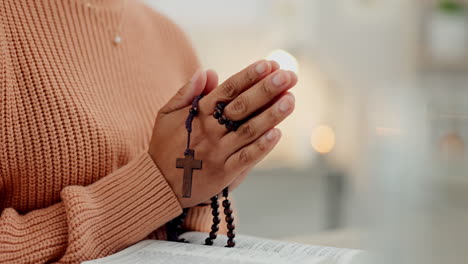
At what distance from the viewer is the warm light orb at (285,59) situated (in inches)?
100

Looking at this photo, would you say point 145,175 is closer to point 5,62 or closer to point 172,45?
point 5,62

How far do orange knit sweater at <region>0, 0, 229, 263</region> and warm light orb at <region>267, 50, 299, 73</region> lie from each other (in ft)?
5.59

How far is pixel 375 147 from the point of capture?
0.81 feet

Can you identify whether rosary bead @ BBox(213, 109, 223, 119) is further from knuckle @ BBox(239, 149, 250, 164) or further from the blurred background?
the blurred background

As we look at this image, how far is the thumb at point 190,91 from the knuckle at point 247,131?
73 mm

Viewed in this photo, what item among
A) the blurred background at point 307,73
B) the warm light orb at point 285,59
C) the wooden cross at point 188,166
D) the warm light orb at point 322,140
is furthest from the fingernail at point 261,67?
the warm light orb at point 322,140

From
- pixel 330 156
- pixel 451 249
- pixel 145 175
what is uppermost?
pixel 451 249

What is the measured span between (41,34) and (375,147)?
2.11 ft

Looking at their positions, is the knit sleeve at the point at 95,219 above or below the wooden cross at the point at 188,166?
below

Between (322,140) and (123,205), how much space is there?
82.5 inches

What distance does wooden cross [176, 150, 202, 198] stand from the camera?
63cm

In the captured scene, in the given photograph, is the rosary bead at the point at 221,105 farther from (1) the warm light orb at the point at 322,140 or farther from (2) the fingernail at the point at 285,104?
(1) the warm light orb at the point at 322,140

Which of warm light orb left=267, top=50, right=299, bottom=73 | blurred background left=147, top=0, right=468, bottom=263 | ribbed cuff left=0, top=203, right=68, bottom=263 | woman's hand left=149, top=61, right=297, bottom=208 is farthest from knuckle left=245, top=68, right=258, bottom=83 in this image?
warm light orb left=267, top=50, right=299, bottom=73

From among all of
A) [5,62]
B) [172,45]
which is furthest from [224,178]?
[172,45]
